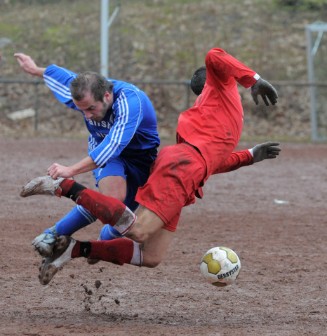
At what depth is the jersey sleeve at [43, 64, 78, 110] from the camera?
21.7 feet

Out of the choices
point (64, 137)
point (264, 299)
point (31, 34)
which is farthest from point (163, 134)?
point (264, 299)

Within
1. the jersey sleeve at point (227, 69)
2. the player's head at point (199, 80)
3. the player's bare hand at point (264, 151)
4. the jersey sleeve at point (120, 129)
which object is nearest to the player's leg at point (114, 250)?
the jersey sleeve at point (120, 129)

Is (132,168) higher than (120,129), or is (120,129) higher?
(120,129)

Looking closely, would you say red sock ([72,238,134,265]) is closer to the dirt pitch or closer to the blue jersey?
the dirt pitch

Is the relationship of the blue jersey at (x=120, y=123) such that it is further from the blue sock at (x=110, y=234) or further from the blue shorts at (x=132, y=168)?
the blue sock at (x=110, y=234)

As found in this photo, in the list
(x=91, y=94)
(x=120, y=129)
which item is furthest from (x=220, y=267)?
(x=91, y=94)

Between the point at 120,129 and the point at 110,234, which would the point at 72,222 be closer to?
the point at 110,234

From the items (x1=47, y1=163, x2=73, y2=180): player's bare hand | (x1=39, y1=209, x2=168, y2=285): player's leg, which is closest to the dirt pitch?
(x1=39, y1=209, x2=168, y2=285): player's leg

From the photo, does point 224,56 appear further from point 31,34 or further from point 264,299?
point 31,34

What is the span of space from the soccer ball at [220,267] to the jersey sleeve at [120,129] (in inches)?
39.7

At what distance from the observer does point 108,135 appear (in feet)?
19.9

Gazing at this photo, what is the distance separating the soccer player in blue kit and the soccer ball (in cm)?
78

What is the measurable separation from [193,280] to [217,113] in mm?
1568

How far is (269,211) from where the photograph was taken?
10969mm
